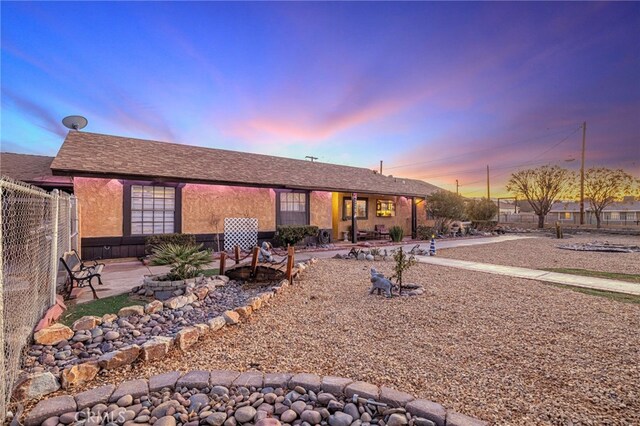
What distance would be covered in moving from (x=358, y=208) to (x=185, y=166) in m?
10.7

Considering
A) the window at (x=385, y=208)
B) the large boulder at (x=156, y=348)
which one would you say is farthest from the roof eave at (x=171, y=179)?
the large boulder at (x=156, y=348)

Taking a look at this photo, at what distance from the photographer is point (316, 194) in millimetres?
15758

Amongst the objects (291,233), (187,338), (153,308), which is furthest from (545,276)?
(153,308)

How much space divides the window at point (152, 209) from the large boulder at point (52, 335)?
8023 millimetres

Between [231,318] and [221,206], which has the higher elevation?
[221,206]

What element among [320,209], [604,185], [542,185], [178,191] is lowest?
Result: [320,209]

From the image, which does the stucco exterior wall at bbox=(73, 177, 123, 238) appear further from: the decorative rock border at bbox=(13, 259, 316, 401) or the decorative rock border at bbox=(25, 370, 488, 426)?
the decorative rock border at bbox=(25, 370, 488, 426)

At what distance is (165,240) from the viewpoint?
11.1m

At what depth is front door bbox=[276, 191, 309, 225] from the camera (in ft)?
47.5

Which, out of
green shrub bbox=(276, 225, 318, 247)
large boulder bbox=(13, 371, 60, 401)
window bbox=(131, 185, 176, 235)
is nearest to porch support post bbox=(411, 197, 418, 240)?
green shrub bbox=(276, 225, 318, 247)

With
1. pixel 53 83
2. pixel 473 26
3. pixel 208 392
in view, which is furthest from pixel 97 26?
pixel 473 26

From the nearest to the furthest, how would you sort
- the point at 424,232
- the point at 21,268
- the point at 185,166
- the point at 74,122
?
1. the point at 21,268
2. the point at 74,122
3. the point at 185,166
4. the point at 424,232

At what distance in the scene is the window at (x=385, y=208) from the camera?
19.9 m

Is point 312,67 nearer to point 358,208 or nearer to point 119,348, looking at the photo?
point 358,208
